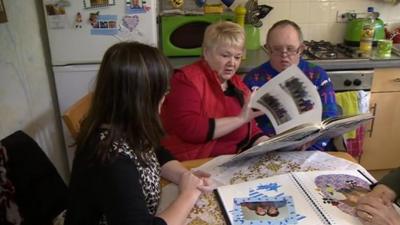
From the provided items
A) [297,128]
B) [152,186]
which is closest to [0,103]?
[152,186]

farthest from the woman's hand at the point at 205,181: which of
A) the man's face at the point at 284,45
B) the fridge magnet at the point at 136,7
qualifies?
the fridge magnet at the point at 136,7

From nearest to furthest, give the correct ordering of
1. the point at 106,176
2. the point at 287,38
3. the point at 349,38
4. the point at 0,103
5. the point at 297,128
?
the point at 106,176, the point at 297,128, the point at 0,103, the point at 287,38, the point at 349,38

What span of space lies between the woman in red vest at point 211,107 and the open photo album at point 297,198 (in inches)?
17.5

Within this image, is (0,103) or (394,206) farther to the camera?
(0,103)

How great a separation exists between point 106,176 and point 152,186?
18 cm

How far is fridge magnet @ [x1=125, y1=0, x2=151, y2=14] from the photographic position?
208 cm

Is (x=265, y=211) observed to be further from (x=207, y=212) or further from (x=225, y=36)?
(x=225, y=36)

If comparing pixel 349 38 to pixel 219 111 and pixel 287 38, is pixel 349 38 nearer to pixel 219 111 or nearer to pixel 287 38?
pixel 287 38

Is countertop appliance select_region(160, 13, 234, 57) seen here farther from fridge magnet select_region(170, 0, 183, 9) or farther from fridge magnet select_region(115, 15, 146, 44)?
fridge magnet select_region(115, 15, 146, 44)

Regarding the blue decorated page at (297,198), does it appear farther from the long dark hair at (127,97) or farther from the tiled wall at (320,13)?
the tiled wall at (320,13)

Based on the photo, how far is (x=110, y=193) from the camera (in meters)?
0.90

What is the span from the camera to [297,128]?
3.96 ft

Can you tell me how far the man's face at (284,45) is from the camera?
1.80m

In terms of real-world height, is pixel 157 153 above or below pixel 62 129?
above
